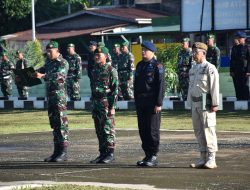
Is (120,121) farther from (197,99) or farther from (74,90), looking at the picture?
(197,99)

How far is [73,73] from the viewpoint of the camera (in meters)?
28.3

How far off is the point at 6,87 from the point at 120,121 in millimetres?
10420

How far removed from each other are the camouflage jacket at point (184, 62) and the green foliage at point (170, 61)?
1465 millimetres

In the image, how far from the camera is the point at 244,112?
24.1 m

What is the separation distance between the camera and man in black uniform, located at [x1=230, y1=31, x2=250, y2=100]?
2486cm

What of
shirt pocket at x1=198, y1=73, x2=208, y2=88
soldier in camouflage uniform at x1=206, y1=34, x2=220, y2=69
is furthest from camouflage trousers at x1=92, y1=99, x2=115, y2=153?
soldier in camouflage uniform at x1=206, y1=34, x2=220, y2=69

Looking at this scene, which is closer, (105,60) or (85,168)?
(85,168)

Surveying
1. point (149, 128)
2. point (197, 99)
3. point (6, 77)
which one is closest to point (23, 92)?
point (6, 77)

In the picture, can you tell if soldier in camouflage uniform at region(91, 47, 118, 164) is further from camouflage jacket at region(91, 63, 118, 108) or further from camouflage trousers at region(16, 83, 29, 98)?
camouflage trousers at region(16, 83, 29, 98)

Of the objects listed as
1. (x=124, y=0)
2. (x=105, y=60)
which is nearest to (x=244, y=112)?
(x=105, y=60)

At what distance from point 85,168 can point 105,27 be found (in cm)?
4363

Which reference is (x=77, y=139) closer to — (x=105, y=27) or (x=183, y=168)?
(x=183, y=168)

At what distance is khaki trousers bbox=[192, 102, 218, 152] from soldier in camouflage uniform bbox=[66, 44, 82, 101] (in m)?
14.8

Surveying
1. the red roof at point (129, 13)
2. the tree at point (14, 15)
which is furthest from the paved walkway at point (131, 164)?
the tree at point (14, 15)
